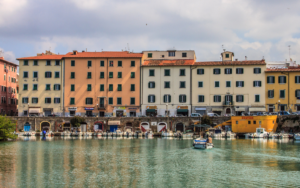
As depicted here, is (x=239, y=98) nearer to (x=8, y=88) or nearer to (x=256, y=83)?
(x=256, y=83)

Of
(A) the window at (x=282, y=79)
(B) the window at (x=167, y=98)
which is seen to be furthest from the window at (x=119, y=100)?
(A) the window at (x=282, y=79)

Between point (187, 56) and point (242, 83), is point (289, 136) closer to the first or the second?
point (242, 83)

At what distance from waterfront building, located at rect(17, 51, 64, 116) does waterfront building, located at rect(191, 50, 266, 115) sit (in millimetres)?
29183

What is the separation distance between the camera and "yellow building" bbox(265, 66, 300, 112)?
7781 cm

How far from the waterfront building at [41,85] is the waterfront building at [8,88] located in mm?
8770

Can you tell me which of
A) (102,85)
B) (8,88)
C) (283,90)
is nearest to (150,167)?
(102,85)

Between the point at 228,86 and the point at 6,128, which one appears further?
the point at 228,86

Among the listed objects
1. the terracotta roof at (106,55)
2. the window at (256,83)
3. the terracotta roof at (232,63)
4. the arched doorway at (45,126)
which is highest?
the terracotta roof at (106,55)

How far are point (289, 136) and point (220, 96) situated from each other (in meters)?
16.3

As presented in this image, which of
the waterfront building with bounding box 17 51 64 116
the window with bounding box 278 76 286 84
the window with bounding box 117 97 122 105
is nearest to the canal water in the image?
the window with bounding box 278 76 286 84

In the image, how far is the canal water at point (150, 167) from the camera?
3038 centimetres

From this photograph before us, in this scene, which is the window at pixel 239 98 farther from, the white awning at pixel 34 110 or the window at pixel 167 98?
the white awning at pixel 34 110

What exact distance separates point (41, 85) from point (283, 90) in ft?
167

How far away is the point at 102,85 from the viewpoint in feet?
271
